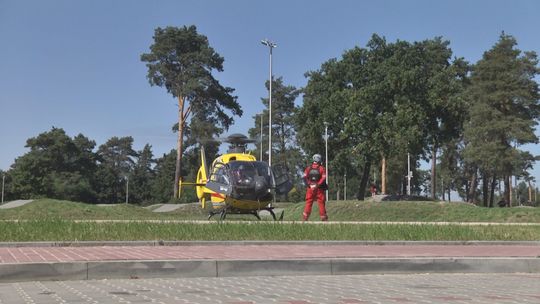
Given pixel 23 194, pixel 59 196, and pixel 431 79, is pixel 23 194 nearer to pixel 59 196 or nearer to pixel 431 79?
pixel 59 196

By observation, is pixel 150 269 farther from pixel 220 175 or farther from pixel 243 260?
pixel 220 175

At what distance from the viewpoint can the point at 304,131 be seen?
42.3 metres

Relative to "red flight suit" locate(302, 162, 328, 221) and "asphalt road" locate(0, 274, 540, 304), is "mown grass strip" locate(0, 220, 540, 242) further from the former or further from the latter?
"red flight suit" locate(302, 162, 328, 221)

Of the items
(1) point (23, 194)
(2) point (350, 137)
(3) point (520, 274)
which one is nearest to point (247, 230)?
(3) point (520, 274)

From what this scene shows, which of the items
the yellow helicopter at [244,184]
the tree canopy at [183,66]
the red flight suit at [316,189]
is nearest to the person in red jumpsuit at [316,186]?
the red flight suit at [316,189]

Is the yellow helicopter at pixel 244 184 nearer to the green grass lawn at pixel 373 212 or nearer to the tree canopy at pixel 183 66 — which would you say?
the green grass lawn at pixel 373 212

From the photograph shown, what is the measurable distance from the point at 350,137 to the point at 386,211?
14.2 metres

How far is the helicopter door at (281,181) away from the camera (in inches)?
807

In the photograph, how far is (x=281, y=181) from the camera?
2084cm

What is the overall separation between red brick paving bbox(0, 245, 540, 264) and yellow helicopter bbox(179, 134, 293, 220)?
331 inches

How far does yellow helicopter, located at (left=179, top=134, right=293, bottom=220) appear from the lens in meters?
19.7

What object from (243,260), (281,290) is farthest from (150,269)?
(281,290)

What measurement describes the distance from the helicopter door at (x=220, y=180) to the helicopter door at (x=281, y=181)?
1.70 meters

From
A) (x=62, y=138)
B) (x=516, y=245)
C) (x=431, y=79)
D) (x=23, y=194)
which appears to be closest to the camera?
(x=516, y=245)
